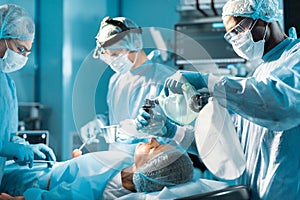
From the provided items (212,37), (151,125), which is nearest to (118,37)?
(151,125)

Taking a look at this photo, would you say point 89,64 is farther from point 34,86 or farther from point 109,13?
point 109,13

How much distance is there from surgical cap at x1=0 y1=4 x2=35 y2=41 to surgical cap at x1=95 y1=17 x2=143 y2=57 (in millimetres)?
379

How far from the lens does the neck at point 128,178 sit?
67.7 inches

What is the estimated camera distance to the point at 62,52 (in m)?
3.16

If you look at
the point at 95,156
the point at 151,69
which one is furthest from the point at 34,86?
the point at 95,156

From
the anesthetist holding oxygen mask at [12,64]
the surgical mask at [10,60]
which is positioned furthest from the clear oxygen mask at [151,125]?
the surgical mask at [10,60]

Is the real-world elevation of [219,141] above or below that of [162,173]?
above

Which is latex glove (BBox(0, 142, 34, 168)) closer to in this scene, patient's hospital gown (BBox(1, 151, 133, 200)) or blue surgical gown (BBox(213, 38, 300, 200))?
patient's hospital gown (BBox(1, 151, 133, 200))

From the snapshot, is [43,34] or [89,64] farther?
[43,34]

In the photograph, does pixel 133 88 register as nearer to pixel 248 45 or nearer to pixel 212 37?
pixel 248 45

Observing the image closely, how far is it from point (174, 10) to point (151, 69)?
1.66m

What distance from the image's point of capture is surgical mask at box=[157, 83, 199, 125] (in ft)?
4.72

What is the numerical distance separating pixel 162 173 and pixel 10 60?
691mm

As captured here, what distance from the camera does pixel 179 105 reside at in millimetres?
1528
